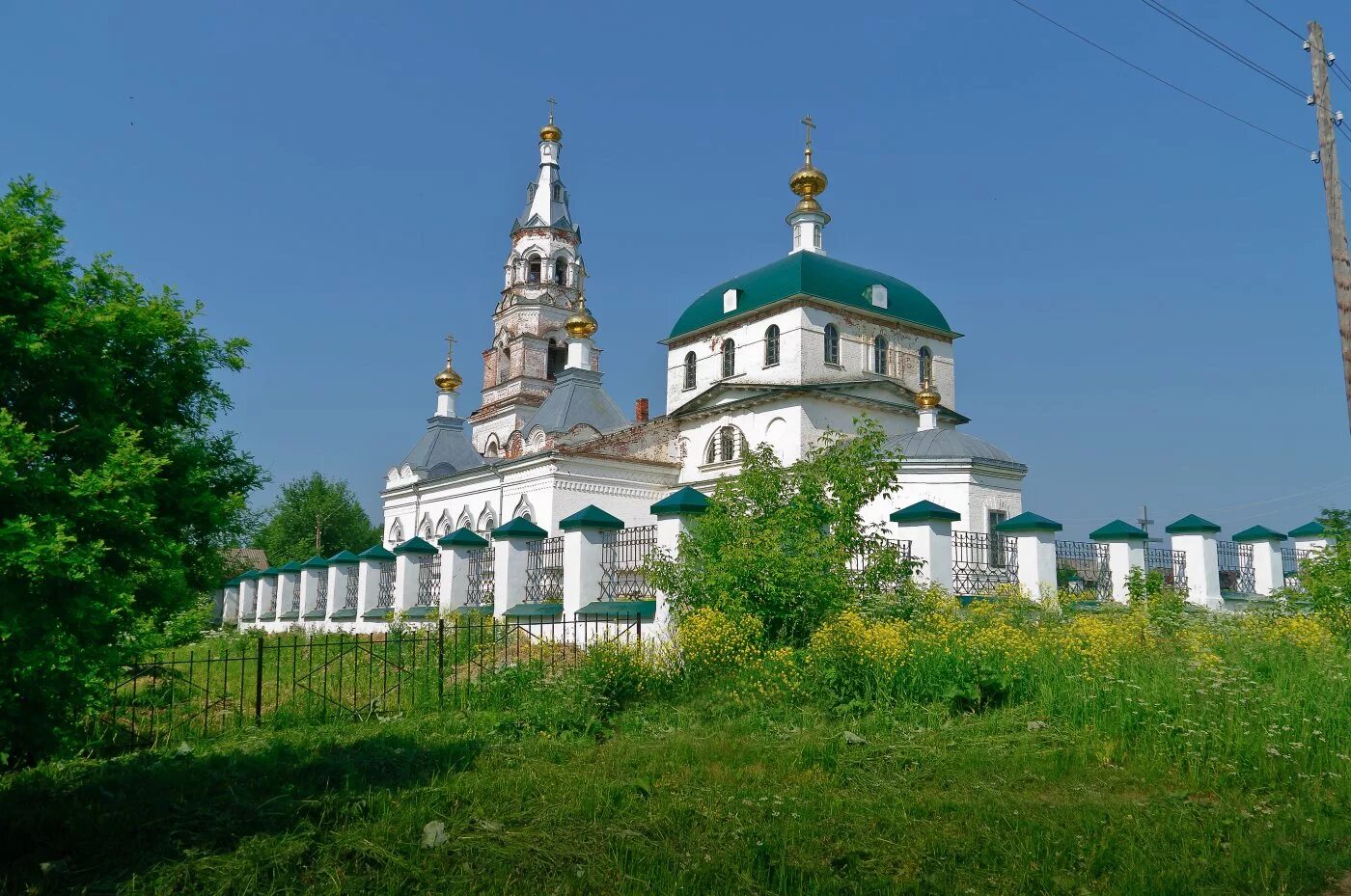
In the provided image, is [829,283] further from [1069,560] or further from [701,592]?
[701,592]

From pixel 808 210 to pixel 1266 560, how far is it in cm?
1442

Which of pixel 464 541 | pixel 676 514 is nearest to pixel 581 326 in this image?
pixel 464 541

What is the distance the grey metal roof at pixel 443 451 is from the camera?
93.1ft

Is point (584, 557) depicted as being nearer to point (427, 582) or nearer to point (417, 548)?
point (427, 582)

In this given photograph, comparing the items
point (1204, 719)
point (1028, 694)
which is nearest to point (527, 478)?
point (1028, 694)

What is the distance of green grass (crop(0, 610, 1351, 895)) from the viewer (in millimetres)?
4477

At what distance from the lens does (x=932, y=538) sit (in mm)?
13898

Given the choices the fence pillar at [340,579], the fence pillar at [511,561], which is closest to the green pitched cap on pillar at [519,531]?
the fence pillar at [511,561]

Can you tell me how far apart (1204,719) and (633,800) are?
4042 millimetres

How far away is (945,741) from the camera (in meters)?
6.82

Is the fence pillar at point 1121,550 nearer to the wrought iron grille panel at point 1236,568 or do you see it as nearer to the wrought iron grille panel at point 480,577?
the wrought iron grille panel at point 1236,568

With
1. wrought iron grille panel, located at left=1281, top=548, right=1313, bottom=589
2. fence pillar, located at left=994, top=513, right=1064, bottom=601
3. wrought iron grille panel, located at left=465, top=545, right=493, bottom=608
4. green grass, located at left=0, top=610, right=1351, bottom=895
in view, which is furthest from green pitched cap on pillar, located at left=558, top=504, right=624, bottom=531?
wrought iron grille panel, located at left=1281, top=548, right=1313, bottom=589

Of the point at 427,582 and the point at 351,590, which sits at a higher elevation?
the point at 427,582

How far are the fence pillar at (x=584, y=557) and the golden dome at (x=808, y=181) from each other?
16640 mm
